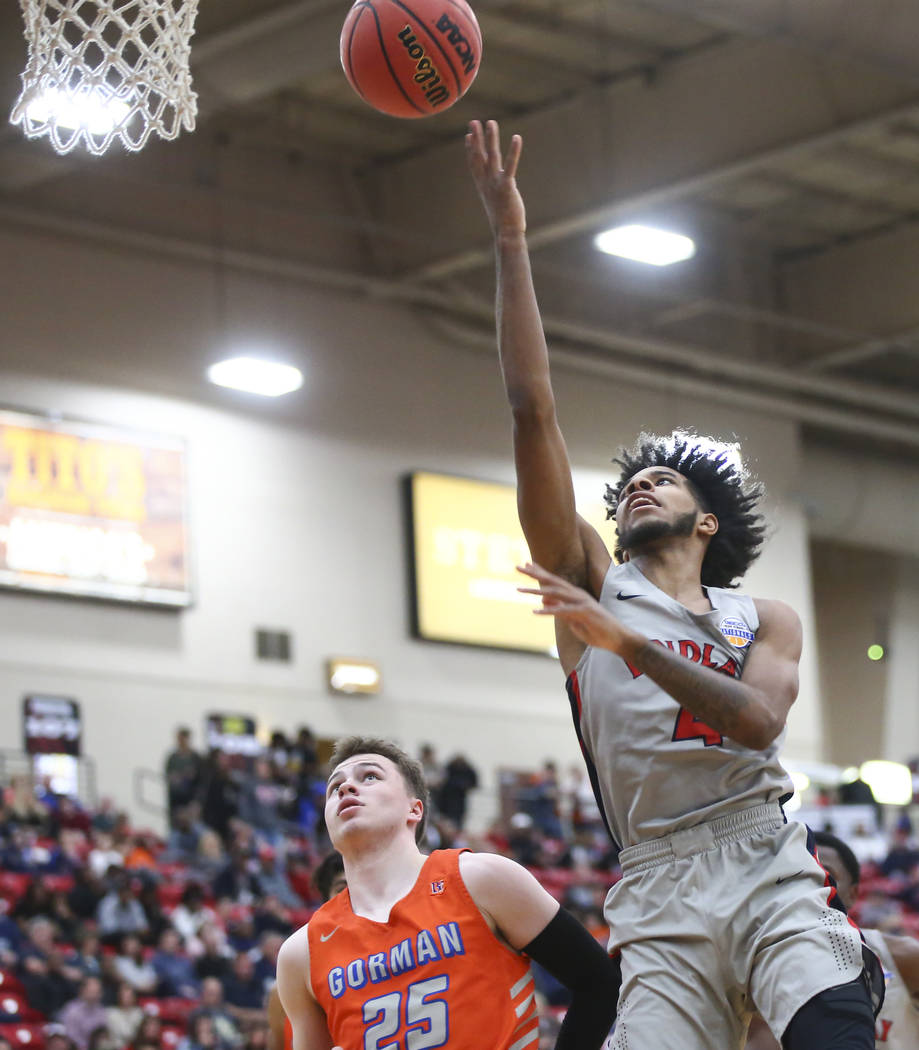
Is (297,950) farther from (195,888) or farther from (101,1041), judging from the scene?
(195,888)

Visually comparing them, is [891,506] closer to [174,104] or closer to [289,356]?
[289,356]

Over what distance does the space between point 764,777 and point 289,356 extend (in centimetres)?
→ 1894

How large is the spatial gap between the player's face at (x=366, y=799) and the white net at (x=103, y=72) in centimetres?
272

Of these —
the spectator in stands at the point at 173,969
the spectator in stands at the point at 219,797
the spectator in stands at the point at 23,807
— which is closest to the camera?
the spectator in stands at the point at 173,969

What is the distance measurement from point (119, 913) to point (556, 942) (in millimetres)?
9847

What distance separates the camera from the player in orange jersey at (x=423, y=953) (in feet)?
13.8

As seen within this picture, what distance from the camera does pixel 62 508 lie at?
65.2ft

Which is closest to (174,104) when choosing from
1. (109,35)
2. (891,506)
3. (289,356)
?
(109,35)

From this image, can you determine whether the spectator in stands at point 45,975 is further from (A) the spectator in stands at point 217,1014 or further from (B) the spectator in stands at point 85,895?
(B) the spectator in stands at point 85,895

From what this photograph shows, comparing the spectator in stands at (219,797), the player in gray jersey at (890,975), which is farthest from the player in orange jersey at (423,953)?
the spectator in stands at (219,797)

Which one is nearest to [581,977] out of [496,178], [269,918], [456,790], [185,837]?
[496,178]

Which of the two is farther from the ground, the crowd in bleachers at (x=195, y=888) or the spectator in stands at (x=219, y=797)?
the spectator in stands at (x=219, y=797)

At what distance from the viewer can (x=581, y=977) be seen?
4.23 meters

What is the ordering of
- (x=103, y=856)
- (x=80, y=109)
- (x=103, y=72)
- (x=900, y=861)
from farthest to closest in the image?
(x=900, y=861)
(x=103, y=856)
(x=80, y=109)
(x=103, y=72)
